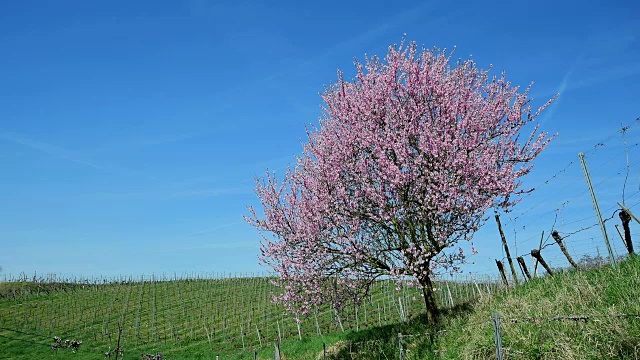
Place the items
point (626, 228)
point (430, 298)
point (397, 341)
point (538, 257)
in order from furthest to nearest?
point (538, 257) < point (397, 341) < point (430, 298) < point (626, 228)

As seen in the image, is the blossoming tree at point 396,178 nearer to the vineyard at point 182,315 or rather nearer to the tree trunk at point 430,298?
the tree trunk at point 430,298

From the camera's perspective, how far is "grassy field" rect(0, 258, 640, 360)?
29.9ft

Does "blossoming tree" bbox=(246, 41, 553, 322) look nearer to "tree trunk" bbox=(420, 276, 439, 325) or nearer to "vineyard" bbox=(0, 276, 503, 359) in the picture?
"tree trunk" bbox=(420, 276, 439, 325)

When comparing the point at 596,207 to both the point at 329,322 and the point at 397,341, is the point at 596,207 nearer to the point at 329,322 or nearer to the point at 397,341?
the point at 397,341

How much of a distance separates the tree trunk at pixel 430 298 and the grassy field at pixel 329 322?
1.86 feet

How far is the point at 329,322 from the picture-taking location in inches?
1593

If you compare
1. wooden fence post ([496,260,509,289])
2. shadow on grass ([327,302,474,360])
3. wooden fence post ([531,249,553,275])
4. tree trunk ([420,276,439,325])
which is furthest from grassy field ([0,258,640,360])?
wooden fence post ([531,249,553,275])

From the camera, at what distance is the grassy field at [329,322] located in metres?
9.10

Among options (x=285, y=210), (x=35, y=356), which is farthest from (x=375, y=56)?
(x=35, y=356)

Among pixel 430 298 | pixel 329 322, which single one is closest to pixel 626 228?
pixel 430 298

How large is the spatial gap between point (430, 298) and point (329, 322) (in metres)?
26.1

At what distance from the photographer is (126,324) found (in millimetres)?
52625

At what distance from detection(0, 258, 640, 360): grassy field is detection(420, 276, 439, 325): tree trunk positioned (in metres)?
0.57

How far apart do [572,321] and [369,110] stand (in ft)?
29.3
